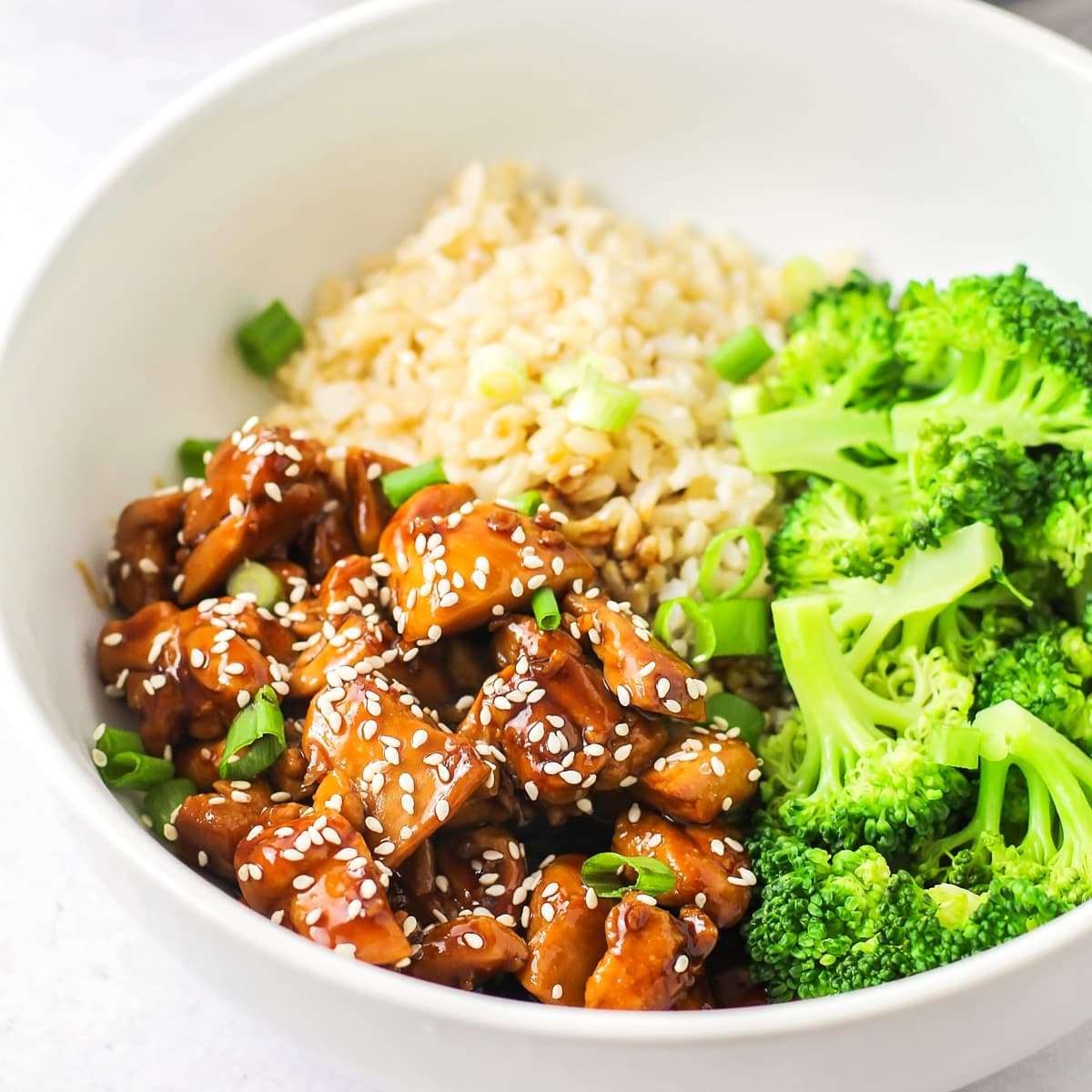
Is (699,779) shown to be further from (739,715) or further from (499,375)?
(499,375)

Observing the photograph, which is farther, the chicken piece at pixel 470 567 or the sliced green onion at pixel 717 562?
the sliced green onion at pixel 717 562

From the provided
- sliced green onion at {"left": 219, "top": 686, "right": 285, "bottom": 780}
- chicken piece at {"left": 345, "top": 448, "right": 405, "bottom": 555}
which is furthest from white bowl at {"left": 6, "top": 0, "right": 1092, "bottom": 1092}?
chicken piece at {"left": 345, "top": 448, "right": 405, "bottom": 555}

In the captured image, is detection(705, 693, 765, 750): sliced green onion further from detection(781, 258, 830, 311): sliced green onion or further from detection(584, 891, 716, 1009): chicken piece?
detection(781, 258, 830, 311): sliced green onion

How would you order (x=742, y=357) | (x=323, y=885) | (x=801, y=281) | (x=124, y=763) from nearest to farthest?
(x=323, y=885)
(x=124, y=763)
(x=742, y=357)
(x=801, y=281)

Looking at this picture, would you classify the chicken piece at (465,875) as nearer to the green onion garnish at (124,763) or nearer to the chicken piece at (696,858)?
the chicken piece at (696,858)

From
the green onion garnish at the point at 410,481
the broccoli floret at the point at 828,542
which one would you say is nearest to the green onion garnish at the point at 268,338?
the green onion garnish at the point at 410,481

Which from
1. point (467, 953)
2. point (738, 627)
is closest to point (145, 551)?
point (467, 953)

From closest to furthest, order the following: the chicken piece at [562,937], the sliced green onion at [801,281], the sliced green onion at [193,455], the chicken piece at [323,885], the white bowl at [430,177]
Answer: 1. the chicken piece at [323,885]
2. the chicken piece at [562,937]
3. the white bowl at [430,177]
4. the sliced green onion at [193,455]
5. the sliced green onion at [801,281]
